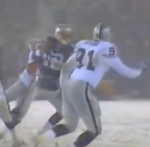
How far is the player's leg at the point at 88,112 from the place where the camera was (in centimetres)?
514

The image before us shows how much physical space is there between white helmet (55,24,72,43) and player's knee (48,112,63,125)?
0.56 m

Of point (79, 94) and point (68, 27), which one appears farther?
point (68, 27)

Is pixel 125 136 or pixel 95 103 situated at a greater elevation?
pixel 95 103

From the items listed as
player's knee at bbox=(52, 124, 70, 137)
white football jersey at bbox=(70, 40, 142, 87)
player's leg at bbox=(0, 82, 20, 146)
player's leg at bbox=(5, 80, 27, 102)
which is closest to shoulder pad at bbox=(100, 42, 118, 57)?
white football jersey at bbox=(70, 40, 142, 87)

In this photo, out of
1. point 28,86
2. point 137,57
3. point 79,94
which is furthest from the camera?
point 137,57

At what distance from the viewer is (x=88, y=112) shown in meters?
5.14

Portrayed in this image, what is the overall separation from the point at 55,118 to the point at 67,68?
44 cm

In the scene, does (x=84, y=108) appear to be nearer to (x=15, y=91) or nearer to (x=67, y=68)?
(x=67, y=68)

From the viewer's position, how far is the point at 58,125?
527cm

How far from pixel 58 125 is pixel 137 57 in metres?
0.99

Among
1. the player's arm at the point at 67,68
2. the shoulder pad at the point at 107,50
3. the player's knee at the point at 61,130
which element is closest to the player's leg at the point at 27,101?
the player's arm at the point at 67,68

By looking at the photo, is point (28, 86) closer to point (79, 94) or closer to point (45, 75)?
point (45, 75)

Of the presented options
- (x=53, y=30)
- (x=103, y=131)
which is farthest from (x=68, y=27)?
(x=103, y=131)

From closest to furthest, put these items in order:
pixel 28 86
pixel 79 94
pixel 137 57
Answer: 1. pixel 79 94
2. pixel 28 86
3. pixel 137 57
